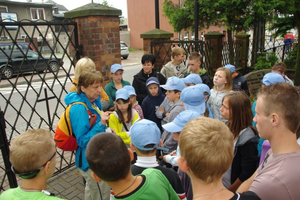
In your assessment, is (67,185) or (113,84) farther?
(113,84)

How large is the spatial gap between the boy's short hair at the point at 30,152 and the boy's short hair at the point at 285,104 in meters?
1.42

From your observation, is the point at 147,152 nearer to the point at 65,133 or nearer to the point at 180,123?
the point at 180,123

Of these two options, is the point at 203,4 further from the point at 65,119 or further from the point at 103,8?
the point at 65,119

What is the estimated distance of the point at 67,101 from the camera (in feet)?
7.57

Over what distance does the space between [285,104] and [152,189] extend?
3.07 feet

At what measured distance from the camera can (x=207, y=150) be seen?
118 centimetres

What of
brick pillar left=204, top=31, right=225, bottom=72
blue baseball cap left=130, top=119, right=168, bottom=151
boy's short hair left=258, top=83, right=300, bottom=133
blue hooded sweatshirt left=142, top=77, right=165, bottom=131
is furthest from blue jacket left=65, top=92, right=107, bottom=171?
brick pillar left=204, top=31, right=225, bottom=72

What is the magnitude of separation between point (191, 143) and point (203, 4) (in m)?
7.24

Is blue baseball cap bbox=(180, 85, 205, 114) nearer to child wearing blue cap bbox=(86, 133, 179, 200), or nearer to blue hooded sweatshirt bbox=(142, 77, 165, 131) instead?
blue hooded sweatshirt bbox=(142, 77, 165, 131)

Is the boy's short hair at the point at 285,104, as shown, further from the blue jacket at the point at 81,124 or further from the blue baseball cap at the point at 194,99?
the blue jacket at the point at 81,124

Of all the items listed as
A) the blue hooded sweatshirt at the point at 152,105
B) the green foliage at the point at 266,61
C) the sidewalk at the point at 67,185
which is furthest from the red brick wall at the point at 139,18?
the sidewalk at the point at 67,185

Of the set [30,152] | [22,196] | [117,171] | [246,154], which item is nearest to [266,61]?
[246,154]

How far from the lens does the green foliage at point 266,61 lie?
8984mm

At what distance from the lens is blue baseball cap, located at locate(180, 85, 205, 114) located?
2555mm
